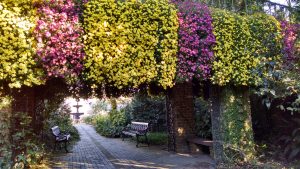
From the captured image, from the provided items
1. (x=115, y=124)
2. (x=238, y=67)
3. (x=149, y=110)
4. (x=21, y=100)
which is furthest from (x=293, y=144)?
(x=115, y=124)

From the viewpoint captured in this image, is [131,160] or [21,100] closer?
[21,100]

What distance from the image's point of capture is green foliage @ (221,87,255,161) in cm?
783

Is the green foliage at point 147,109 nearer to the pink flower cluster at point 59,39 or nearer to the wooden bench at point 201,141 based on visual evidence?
the wooden bench at point 201,141

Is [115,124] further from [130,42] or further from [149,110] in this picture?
[130,42]

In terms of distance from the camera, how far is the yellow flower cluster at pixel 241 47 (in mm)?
7379

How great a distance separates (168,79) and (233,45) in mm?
2084

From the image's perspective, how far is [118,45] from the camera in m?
6.46

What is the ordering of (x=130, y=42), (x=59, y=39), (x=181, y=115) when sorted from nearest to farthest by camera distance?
(x=59, y=39)
(x=130, y=42)
(x=181, y=115)

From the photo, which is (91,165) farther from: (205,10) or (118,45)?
(205,10)

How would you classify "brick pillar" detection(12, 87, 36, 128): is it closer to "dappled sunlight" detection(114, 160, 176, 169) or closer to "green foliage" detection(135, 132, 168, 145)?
"dappled sunlight" detection(114, 160, 176, 169)

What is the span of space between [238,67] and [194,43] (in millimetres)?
1428

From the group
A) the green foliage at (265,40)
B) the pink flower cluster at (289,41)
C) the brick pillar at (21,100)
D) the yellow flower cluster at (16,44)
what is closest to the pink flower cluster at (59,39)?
the yellow flower cluster at (16,44)

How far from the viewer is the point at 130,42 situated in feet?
21.7

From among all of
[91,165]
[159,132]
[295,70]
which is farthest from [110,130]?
[295,70]
